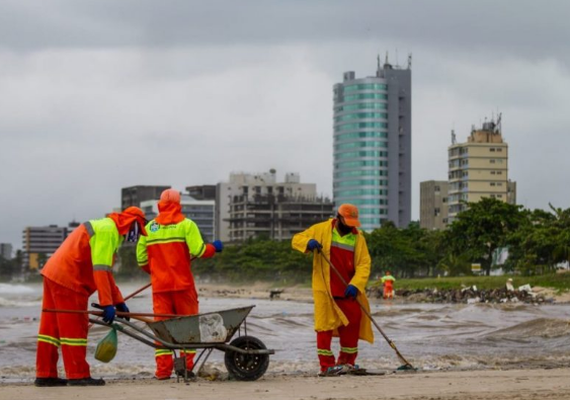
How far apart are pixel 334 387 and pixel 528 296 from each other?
40737 mm

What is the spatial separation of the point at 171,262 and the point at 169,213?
1.68ft

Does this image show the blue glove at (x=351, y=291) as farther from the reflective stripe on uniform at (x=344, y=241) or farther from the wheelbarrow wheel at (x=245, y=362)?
the wheelbarrow wheel at (x=245, y=362)

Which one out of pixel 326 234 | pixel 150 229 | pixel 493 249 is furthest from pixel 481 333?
pixel 493 249

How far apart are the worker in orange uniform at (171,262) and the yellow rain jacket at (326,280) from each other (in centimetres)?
142

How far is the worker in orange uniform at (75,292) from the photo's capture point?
1132 centimetres

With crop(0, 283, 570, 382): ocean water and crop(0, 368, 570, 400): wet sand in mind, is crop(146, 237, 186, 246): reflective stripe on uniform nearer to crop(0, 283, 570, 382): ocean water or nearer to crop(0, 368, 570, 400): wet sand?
crop(0, 368, 570, 400): wet sand

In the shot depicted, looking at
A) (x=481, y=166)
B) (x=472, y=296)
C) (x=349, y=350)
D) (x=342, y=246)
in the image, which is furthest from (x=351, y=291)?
(x=481, y=166)

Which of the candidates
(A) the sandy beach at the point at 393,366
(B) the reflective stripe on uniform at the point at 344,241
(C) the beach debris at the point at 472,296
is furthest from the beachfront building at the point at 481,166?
(B) the reflective stripe on uniform at the point at 344,241

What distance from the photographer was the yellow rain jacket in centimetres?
1334

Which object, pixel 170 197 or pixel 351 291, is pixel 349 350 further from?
pixel 170 197

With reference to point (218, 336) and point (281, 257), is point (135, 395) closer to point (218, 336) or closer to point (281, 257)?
point (218, 336)

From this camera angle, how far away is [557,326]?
23703 mm

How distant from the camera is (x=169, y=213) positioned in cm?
1245

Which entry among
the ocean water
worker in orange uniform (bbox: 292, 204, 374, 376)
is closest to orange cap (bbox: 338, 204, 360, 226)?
worker in orange uniform (bbox: 292, 204, 374, 376)
